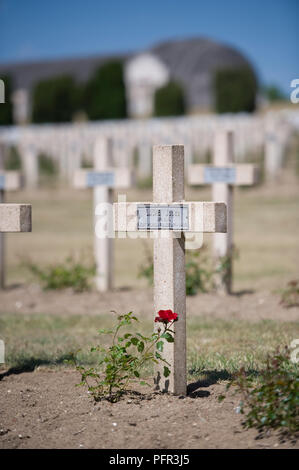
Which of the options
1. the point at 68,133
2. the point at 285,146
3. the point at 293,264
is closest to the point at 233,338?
the point at 293,264

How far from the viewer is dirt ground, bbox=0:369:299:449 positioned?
3426mm

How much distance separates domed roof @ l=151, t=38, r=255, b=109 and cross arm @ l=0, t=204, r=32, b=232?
51.4 m

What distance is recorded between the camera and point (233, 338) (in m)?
5.86

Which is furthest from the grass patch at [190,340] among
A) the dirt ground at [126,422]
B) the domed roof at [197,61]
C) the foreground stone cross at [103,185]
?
the domed roof at [197,61]

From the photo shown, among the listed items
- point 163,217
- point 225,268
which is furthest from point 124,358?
point 225,268

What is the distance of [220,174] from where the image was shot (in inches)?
316

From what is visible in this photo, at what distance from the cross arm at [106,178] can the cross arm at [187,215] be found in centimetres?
436

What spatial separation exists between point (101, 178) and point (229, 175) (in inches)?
69.8

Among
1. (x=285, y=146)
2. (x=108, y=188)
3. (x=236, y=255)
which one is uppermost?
(x=285, y=146)

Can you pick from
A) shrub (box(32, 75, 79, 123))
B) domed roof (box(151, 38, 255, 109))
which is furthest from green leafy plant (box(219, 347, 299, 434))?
domed roof (box(151, 38, 255, 109))

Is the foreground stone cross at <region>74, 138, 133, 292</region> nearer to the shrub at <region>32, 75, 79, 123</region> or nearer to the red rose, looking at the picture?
the red rose

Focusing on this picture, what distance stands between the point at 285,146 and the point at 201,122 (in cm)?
328

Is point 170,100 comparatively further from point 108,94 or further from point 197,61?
point 197,61

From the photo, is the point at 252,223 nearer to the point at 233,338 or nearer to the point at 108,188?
the point at 108,188
